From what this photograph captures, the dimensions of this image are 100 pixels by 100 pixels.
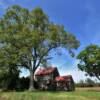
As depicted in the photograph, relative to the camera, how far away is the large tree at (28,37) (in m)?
61.2

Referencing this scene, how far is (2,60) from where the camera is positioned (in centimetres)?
6150

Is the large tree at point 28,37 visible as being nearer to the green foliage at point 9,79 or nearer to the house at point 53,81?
the green foliage at point 9,79

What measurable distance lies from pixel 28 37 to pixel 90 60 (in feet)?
70.2

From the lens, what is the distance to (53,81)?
268 feet

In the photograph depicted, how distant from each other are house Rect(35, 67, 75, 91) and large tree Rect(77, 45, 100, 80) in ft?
17.3

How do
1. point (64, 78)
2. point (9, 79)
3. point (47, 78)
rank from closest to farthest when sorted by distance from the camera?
point (9, 79) → point (64, 78) → point (47, 78)

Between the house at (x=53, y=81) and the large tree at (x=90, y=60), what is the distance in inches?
207

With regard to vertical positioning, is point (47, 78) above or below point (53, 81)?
above

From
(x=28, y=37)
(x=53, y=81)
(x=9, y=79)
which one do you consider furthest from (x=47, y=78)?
(x=28, y=37)

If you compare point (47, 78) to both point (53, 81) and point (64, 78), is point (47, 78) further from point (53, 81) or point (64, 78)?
point (64, 78)

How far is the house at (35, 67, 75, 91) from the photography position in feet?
261

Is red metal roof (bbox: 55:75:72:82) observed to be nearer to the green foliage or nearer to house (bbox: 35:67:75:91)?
house (bbox: 35:67:75:91)

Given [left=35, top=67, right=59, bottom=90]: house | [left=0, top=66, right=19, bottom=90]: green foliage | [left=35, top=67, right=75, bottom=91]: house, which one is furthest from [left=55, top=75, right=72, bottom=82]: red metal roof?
[left=0, top=66, right=19, bottom=90]: green foliage

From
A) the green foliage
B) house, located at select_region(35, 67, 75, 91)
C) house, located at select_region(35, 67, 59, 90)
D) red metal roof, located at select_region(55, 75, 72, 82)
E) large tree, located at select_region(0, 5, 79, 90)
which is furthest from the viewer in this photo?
house, located at select_region(35, 67, 59, 90)
